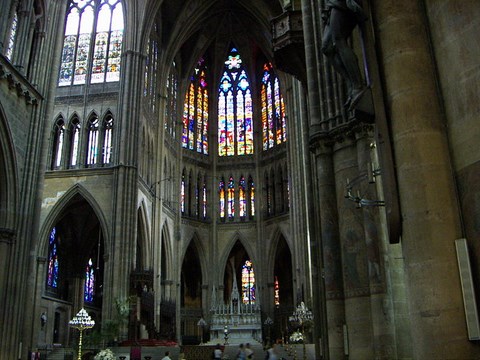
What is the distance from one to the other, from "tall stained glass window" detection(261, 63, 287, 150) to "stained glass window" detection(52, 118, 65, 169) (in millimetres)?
17775

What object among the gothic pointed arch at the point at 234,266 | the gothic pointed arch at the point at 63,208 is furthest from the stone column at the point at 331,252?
the gothic pointed arch at the point at 234,266

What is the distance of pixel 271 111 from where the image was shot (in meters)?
44.5

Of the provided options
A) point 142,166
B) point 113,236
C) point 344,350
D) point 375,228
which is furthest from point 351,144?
point 142,166

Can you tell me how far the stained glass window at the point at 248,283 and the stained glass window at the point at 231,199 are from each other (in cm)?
463

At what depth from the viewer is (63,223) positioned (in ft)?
116

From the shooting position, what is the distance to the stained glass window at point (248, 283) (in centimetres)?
4328

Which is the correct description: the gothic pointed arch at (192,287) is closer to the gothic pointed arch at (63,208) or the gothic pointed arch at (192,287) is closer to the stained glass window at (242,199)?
the stained glass window at (242,199)

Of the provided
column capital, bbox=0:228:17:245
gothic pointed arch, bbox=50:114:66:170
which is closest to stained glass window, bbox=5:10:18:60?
column capital, bbox=0:228:17:245

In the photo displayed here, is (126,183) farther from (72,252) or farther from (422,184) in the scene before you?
(422,184)

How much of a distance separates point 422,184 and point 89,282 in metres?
35.8

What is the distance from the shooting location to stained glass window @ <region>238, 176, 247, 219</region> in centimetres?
4338

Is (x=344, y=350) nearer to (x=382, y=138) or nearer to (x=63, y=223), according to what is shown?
(x=382, y=138)

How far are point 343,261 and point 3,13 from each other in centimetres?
1535

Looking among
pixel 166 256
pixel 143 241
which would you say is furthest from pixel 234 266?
pixel 143 241
